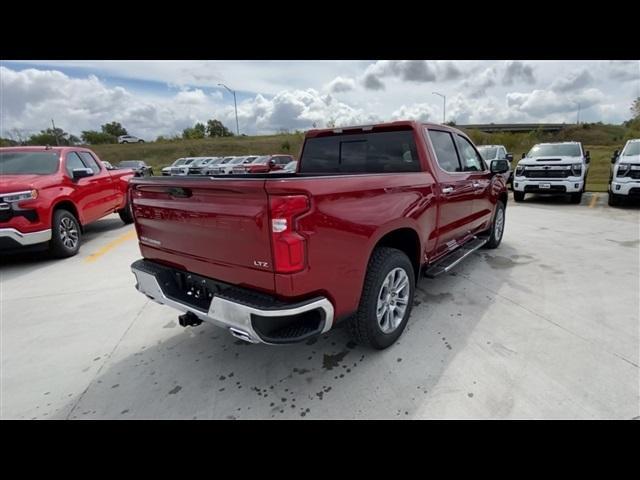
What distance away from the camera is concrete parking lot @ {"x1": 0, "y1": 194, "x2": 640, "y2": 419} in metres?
2.28

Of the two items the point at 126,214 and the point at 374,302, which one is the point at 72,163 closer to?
the point at 126,214

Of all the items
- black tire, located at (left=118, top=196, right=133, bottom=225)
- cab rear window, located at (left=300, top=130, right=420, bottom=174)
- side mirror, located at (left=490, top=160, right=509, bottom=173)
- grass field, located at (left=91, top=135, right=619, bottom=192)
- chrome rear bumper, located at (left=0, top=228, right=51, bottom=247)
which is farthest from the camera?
grass field, located at (left=91, top=135, right=619, bottom=192)

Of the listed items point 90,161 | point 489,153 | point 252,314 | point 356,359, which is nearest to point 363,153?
point 356,359

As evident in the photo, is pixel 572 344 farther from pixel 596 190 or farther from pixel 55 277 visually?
pixel 596 190

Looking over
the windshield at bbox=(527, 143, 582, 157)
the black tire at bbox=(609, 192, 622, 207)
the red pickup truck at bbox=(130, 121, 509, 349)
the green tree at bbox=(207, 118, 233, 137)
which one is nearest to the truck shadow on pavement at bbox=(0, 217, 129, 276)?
the red pickup truck at bbox=(130, 121, 509, 349)

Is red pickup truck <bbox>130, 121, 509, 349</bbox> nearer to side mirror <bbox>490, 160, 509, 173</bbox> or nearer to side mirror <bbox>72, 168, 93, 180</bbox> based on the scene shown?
side mirror <bbox>490, 160, 509, 173</bbox>

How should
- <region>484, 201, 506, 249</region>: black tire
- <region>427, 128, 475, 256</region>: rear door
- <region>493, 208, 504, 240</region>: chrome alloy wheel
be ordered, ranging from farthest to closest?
<region>493, 208, 504, 240</region>: chrome alloy wheel → <region>484, 201, 506, 249</region>: black tire → <region>427, 128, 475, 256</region>: rear door

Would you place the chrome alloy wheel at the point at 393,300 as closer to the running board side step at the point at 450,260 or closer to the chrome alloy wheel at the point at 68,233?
the running board side step at the point at 450,260

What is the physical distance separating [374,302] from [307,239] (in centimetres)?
88

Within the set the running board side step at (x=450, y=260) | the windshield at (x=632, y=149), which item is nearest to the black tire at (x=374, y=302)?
the running board side step at (x=450, y=260)

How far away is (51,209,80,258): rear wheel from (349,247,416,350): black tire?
17.5 feet
